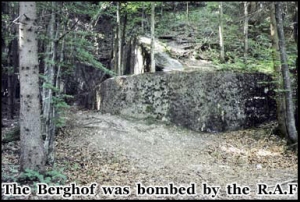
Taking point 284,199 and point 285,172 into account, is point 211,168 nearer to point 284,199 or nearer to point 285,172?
point 285,172

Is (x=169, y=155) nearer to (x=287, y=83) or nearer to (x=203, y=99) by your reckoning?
(x=203, y=99)

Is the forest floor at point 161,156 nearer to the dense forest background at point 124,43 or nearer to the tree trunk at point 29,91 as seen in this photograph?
the tree trunk at point 29,91

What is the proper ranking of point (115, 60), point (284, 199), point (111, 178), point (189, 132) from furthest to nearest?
point (115, 60), point (189, 132), point (111, 178), point (284, 199)

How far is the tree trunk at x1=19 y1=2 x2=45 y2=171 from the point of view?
702 centimetres

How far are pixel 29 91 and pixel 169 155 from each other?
5.67m

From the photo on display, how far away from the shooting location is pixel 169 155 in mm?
11031

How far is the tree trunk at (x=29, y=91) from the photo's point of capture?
276 inches

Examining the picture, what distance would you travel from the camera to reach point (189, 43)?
19609 millimetres

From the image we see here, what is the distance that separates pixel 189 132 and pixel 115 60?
319 inches

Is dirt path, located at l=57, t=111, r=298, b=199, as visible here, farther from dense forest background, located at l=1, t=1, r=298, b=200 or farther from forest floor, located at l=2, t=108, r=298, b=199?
dense forest background, located at l=1, t=1, r=298, b=200

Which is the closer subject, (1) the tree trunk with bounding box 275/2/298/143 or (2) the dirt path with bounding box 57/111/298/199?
(2) the dirt path with bounding box 57/111/298/199

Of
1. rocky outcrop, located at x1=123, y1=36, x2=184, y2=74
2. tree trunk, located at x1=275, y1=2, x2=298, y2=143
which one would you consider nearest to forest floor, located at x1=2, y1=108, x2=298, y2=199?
tree trunk, located at x1=275, y1=2, x2=298, y2=143

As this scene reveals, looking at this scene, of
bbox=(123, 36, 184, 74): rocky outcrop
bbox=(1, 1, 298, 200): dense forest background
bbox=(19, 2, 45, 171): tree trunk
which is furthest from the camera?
bbox=(123, 36, 184, 74): rocky outcrop

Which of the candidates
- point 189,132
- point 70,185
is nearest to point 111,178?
point 70,185
